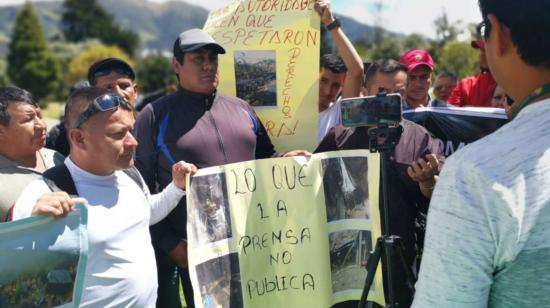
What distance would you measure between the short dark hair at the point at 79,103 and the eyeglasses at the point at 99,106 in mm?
22

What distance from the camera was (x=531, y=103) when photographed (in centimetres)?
118

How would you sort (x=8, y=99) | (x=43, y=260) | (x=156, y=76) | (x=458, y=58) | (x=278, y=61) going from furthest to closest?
(x=156, y=76) < (x=458, y=58) < (x=278, y=61) < (x=8, y=99) < (x=43, y=260)

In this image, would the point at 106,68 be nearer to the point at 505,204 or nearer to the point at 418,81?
the point at 418,81

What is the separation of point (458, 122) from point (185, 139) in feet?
5.25

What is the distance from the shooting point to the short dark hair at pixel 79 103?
8.62 feet

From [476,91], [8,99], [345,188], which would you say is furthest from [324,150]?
[476,91]

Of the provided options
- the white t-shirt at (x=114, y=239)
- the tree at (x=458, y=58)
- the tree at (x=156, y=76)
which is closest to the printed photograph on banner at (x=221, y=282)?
the white t-shirt at (x=114, y=239)

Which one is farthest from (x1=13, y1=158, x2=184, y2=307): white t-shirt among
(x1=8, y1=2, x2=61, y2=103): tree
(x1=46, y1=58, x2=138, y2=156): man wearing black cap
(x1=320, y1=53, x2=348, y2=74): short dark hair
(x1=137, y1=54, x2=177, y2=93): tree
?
(x1=8, y1=2, x2=61, y2=103): tree

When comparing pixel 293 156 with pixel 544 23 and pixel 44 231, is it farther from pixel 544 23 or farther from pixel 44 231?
pixel 544 23

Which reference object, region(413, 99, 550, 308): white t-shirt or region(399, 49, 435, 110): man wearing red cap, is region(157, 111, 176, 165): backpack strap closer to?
region(399, 49, 435, 110): man wearing red cap

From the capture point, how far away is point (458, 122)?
3607 millimetres

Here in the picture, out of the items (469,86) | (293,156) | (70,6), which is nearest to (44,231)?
(293,156)

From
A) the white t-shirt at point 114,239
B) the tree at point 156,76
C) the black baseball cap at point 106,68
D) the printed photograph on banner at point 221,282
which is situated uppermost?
the tree at point 156,76

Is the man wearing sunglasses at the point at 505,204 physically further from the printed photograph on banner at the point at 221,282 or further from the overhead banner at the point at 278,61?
the overhead banner at the point at 278,61
